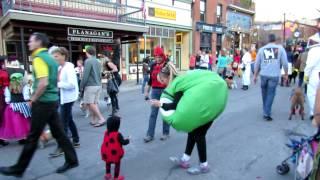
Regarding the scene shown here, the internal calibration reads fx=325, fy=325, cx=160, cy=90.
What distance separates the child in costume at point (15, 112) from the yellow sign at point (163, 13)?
16334 mm

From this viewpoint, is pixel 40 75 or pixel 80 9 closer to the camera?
pixel 40 75

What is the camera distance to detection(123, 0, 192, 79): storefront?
21.2 m

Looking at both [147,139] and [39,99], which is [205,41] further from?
[39,99]

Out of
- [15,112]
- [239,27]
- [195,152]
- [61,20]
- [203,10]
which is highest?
[203,10]

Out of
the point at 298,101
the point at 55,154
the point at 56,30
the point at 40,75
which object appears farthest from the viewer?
the point at 56,30

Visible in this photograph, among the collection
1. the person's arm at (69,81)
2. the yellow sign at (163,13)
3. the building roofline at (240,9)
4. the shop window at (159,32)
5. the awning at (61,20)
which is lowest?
the person's arm at (69,81)

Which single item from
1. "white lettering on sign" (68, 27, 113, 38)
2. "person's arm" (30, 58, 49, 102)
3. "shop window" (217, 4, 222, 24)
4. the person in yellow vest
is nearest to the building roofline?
"shop window" (217, 4, 222, 24)

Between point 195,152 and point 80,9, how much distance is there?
1319 centimetres

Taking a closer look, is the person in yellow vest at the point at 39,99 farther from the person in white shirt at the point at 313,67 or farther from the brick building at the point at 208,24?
the brick building at the point at 208,24

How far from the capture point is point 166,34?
23766mm

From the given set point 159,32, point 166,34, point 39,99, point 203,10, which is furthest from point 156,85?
point 203,10

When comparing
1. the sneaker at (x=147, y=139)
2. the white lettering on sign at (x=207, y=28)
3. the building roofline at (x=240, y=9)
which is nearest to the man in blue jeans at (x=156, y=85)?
the sneaker at (x=147, y=139)

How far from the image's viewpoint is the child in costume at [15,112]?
19.7 feet

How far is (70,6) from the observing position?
16109mm
